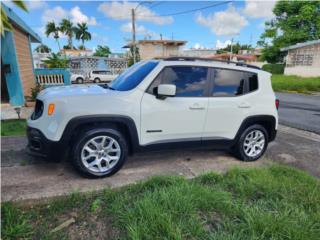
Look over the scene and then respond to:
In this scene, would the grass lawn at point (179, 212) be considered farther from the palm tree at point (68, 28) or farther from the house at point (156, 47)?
the palm tree at point (68, 28)

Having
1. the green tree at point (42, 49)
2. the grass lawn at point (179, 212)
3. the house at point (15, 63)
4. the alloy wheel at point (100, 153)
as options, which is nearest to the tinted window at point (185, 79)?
the alloy wheel at point (100, 153)

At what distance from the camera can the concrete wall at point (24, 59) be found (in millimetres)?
8602

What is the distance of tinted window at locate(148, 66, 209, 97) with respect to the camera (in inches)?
141

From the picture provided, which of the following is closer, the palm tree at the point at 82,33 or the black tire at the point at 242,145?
the black tire at the point at 242,145

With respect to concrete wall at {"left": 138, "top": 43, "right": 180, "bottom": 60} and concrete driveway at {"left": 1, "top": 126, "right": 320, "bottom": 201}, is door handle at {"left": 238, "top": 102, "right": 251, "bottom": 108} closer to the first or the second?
concrete driveway at {"left": 1, "top": 126, "right": 320, "bottom": 201}

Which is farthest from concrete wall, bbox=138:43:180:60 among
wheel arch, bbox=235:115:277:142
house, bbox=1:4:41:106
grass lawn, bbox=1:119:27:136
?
wheel arch, bbox=235:115:277:142

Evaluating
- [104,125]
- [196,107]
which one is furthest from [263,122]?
[104,125]

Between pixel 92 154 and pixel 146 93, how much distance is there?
114 cm

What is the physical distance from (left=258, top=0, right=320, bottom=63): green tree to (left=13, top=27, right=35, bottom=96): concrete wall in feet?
106

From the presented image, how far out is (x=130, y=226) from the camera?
2.32 metres

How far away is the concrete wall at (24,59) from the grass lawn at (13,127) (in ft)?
8.82

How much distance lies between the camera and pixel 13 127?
234 inches

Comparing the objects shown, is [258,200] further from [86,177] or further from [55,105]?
[55,105]

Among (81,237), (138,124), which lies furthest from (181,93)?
(81,237)
